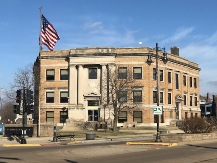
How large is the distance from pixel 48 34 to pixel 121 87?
51.2ft

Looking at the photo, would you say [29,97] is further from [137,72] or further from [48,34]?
[137,72]

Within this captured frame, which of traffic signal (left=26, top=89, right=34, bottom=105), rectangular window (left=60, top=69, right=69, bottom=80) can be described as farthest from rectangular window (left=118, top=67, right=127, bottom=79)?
traffic signal (left=26, top=89, right=34, bottom=105)

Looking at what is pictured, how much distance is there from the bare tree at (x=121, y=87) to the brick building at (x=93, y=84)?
585 millimetres

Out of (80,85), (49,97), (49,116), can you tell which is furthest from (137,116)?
(49,97)

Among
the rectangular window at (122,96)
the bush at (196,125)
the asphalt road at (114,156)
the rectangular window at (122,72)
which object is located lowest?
the asphalt road at (114,156)

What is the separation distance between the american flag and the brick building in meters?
15.4

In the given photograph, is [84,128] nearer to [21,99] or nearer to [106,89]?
[106,89]

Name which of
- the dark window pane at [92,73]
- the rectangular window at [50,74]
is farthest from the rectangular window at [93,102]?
the rectangular window at [50,74]

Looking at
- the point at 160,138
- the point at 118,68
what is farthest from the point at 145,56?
the point at 160,138

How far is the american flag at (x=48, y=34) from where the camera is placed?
150 feet

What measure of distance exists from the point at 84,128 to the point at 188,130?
90.2 feet

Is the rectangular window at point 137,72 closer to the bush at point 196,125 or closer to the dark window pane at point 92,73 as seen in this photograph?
the dark window pane at point 92,73

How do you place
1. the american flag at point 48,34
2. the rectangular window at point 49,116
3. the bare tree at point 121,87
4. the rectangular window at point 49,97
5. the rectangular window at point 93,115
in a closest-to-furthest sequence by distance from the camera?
1. the american flag at point 48,34
2. the bare tree at point 121,87
3. the rectangular window at point 93,115
4. the rectangular window at point 49,116
5. the rectangular window at point 49,97

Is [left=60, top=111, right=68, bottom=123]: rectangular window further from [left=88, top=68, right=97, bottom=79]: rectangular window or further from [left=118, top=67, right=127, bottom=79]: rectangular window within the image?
[left=118, top=67, right=127, bottom=79]: rectangular window
